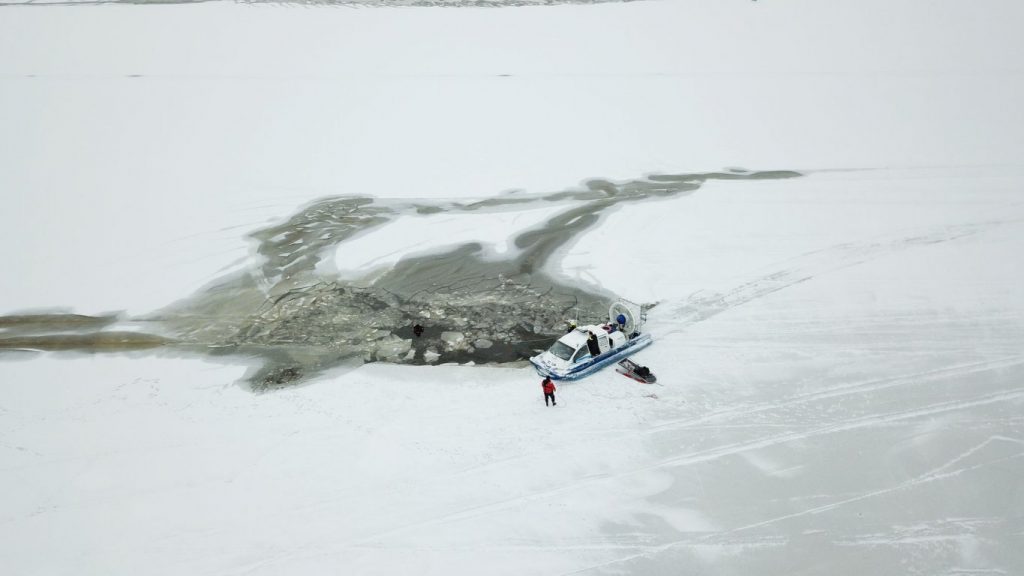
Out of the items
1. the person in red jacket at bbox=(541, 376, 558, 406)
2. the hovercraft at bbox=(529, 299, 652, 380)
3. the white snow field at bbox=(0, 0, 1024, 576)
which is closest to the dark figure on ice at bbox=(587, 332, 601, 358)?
the hovercraft at bbox=(529, 299, 652, 380)

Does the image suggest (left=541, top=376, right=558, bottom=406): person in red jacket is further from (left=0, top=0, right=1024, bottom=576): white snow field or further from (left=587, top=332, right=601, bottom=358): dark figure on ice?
(left=587, top=332, right=601, bottom=358): dark figure on ice

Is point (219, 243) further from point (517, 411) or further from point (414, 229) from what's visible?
point (517, 411)

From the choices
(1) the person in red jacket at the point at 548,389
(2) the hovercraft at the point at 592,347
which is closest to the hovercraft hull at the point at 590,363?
(2) the hovercraft at the point at 592,347

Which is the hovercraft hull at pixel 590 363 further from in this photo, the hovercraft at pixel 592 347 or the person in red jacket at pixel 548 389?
the person in red jacket at pixel 548 389

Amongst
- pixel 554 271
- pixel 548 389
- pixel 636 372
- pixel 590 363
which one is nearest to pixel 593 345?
pixel 590 363

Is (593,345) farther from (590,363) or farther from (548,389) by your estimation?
(548,389)

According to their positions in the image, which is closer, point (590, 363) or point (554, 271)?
point (590, 363)

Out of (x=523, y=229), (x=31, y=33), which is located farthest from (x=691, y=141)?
(x=31, y=33)
